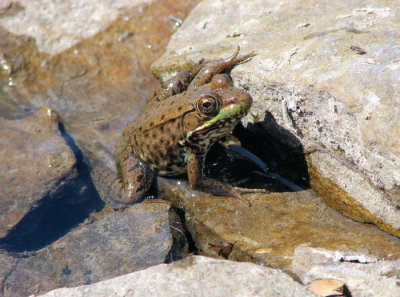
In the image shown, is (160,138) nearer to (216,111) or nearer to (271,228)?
(216,111)

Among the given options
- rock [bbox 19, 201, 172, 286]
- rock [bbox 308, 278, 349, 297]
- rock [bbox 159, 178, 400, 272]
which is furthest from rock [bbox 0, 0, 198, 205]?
rock [bbox 308, 278, 349, 297]

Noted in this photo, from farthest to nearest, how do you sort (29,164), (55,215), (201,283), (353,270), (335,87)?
(29,164) → (55,215) → (335,87) → (353,270) → (201,283)

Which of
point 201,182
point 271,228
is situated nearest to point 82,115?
point 201,182

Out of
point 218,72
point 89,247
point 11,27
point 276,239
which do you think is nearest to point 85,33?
point 11,27

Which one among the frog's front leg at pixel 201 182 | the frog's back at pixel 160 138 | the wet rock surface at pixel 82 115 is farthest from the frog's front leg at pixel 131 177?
the frog's front leg at pixel 201 182

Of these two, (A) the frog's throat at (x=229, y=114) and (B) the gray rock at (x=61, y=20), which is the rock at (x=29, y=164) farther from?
(A) the frog's throat at (x=229, y=114)

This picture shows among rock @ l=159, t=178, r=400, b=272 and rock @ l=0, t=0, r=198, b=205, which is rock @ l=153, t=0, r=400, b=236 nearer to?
rock @ l=159, t=178, r=400, b=272
